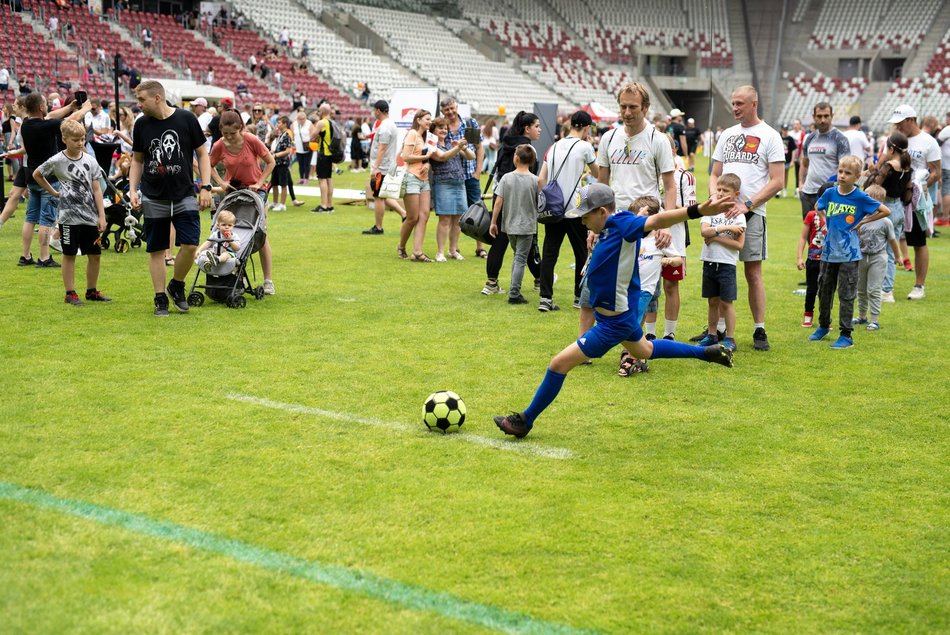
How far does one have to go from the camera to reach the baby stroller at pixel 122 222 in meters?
12.8

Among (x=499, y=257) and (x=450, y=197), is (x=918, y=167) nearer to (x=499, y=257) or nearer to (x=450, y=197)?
(x=499, y=257)

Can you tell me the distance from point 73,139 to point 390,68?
40.9 m

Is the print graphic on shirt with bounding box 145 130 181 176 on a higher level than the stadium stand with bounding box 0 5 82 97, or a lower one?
lower

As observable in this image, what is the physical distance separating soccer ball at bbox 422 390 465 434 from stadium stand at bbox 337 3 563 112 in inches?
1753

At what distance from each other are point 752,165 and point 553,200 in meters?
1.96

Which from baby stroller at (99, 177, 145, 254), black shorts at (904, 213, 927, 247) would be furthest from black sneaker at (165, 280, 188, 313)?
black shorts at (904, 213, 927, 247)

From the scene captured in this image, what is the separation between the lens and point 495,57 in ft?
184

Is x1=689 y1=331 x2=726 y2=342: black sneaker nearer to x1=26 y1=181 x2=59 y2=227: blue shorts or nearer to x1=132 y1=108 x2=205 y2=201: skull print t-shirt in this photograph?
x1=132 y1=108 x2=205 y2=201: skull print t-shirt

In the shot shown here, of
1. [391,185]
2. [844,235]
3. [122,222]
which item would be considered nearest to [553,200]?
[844,235]

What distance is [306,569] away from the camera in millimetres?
3922

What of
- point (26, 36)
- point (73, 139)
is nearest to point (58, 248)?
point (73, 139)

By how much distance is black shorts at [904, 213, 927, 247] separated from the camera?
35.4 feet

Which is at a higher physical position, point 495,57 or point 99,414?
point 495,57

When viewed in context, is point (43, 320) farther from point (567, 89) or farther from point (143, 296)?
point (567, 89)
